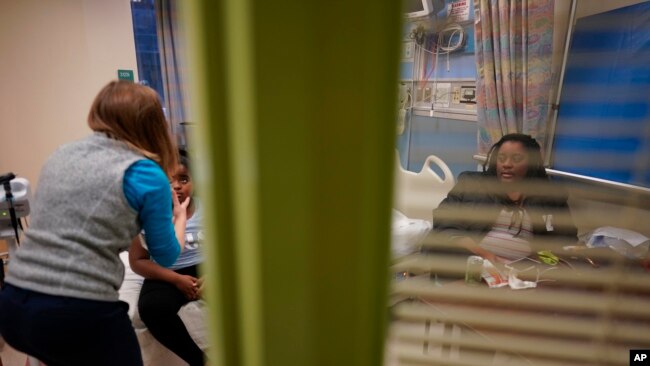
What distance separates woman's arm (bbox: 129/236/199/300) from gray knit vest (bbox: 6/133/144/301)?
0.55 metres

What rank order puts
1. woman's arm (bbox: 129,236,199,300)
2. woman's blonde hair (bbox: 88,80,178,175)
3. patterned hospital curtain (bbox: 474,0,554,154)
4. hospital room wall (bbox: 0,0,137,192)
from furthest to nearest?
hospital room wall (bbox: 0,0,137,192) → woman's arm (bbox: 129,236,199,300) → patterned hospital curtain (bbox: 474,0,554,154) → woman's blonde hair (bbox: 88,80,178,175)

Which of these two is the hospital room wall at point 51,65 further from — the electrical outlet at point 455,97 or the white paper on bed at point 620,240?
the white paper on bed at point 620,240

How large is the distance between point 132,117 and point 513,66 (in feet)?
4.97

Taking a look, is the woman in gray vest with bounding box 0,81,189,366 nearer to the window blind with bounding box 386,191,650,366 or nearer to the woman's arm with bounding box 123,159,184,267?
the woman's arm with bounding box 123,159,184,267

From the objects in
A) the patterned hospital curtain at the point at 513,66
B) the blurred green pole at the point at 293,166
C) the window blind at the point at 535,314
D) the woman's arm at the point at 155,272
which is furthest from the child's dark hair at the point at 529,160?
the woman's arm at the point at 155,272

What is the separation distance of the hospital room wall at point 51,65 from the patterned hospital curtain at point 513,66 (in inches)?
101

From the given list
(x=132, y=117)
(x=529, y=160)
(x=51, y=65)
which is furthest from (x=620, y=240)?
(x=51, y=65)

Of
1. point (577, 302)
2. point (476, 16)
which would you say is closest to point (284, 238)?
point (577, 302)

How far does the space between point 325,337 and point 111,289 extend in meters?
0.97

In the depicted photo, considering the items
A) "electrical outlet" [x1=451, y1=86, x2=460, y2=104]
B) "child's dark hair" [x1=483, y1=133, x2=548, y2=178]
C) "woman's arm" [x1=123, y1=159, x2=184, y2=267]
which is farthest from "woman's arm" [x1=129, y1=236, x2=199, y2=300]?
"electrical outlet" [x1=451, y1=86, x2=460, y2=104]

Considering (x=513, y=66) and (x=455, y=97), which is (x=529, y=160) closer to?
(x=513, y=66)

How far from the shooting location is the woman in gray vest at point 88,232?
0.99 m

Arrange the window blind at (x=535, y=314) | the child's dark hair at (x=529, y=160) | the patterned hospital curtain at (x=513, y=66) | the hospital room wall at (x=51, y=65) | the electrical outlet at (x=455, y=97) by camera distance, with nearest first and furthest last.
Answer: the window blind at (x=535, y=314) < the child's dark hair at (x=529, y=160) < the patterned hospital curtain at (x=513, y=66) < the electrical outlet at (x=455, y=97) < the hospital room wall at (x=51, y=65)

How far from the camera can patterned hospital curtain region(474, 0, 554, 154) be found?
4.63 feet
